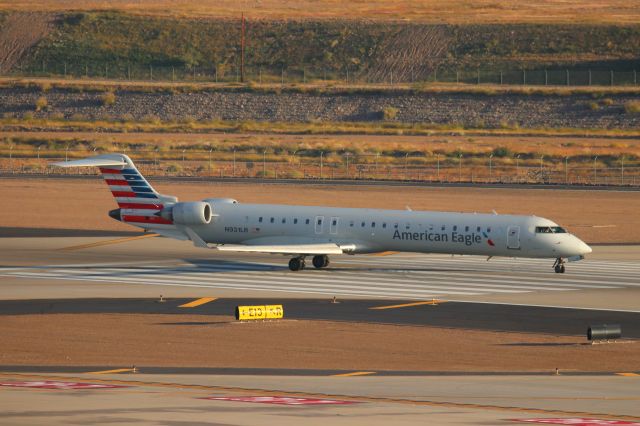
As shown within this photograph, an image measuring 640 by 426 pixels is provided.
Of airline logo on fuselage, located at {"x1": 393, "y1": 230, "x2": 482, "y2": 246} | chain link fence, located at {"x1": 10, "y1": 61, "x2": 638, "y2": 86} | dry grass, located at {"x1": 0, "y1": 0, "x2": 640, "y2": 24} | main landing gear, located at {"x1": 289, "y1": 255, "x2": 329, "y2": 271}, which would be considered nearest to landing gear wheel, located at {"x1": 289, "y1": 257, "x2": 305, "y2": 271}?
main landing gear, located at {"x1": 289, "y1": 255, "x2": 329, "y2": 271}

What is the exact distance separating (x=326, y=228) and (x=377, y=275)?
3104 mm

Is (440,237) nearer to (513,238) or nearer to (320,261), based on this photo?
(513,238)

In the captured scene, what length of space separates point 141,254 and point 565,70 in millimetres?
104013

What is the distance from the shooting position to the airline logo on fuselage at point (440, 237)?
51594 mm

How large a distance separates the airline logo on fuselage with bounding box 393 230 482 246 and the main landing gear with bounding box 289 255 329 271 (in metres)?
3.41

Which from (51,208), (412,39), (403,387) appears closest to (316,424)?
(403,387)

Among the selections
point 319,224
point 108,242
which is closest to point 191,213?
point 319,224

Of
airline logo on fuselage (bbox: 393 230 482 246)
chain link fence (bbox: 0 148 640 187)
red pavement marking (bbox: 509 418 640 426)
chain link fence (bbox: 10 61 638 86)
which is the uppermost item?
chain link fence (bbox: 10 61 638 86)

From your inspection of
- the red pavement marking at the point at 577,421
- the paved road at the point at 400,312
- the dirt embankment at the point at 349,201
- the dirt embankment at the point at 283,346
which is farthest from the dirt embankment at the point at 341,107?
the red pavement marking at the point at 577,421

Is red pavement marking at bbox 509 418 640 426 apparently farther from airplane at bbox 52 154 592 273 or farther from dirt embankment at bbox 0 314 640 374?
airplane at bbox 52 154 592 273

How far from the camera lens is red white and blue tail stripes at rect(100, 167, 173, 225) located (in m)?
56.4

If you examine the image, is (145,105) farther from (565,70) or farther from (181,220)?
(181,220)

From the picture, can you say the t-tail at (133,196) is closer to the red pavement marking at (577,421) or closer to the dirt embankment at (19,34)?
the red pavement marking at (577,421)

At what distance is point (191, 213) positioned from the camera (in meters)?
55.0
